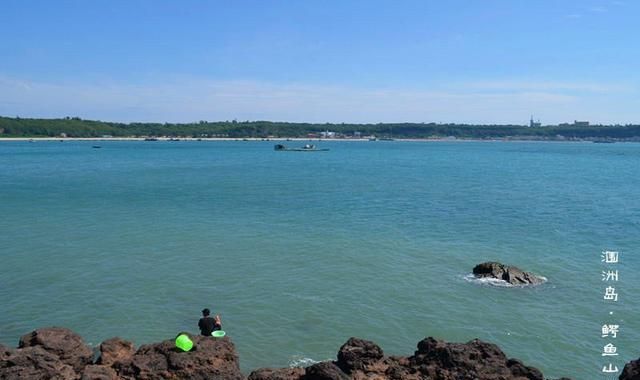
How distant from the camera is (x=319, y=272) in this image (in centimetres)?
2406

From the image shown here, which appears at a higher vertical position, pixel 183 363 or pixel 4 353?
pixel 4 353

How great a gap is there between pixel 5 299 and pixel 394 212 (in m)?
28.1

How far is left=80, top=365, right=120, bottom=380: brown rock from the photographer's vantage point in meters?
11.6

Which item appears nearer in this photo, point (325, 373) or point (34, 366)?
point (325, 373)

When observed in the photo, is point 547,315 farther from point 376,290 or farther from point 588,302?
point 376,290

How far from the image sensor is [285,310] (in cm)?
1920

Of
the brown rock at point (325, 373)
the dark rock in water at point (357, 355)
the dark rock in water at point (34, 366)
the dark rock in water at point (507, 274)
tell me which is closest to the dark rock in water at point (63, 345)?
the dark rock in water at point (34, 366)

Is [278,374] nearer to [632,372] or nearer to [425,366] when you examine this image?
[425,366]

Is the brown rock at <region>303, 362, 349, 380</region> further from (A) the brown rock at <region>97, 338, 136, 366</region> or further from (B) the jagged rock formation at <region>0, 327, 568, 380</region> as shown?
(A) the brown rock at <region>97, 338, 136, 366</region>

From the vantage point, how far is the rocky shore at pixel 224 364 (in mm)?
11961

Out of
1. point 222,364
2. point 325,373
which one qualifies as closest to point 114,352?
point 222,364

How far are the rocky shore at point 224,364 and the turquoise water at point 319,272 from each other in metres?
2.94

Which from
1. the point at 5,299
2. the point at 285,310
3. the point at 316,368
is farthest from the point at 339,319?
the point at 5,299

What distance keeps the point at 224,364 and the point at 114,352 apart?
3014 millimetres
